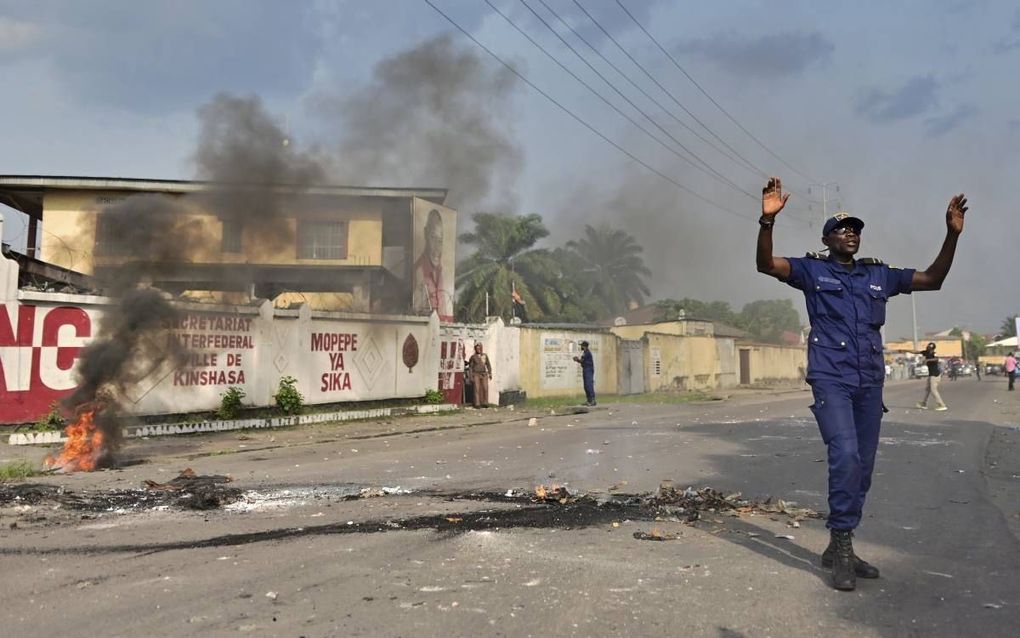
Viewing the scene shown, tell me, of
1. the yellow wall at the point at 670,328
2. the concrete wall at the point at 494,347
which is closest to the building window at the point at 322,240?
the concrete wall at the point at 494,347

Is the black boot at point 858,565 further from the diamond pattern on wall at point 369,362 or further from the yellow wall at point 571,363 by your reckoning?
the yellow wall at point 571,363

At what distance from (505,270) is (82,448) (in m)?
33.3

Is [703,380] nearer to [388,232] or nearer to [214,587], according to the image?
[388,232]

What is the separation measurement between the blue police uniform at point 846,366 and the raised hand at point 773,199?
320 millimetres

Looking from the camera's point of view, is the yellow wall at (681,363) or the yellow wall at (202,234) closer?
the yellow wall at (202,234)

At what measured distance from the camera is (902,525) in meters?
4.72

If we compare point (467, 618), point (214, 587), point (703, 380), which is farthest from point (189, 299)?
point (703, 380)

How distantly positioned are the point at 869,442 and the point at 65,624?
3.85 metres

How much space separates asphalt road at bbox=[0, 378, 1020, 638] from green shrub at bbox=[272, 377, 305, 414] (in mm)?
5598

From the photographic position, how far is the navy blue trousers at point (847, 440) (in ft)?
11.6

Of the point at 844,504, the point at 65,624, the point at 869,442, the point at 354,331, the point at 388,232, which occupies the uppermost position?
the point at 388,232

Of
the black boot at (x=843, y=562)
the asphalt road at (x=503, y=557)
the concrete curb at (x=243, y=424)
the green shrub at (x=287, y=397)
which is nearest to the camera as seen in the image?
the asphalt road at (x=503, y=557)

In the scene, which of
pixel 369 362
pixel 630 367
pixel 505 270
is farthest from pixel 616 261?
pixel 369 362

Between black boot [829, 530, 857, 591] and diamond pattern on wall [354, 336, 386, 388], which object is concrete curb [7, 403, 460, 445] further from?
black boot [829, 530, 857, 591]
